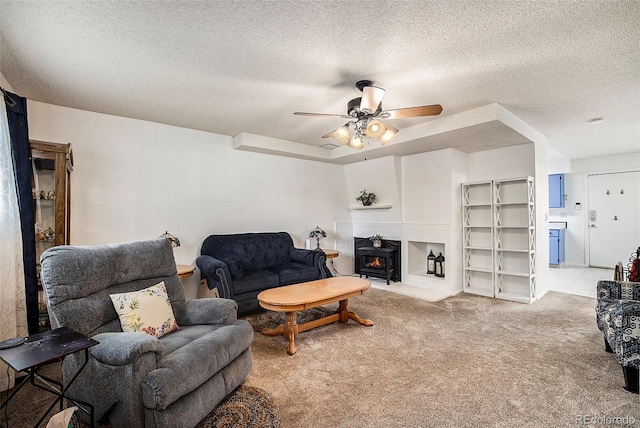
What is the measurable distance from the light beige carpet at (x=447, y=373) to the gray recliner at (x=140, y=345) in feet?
1.63

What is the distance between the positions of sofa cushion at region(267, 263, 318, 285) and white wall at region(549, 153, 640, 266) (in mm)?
6161

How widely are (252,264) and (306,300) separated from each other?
65.6 inches

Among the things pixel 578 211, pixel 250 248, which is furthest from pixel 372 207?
pixel 578 211

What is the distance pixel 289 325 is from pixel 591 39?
3216 mm

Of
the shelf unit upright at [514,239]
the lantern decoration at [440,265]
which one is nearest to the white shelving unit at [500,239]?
the shelf unit upright at [514,239]

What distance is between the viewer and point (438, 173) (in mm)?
4836

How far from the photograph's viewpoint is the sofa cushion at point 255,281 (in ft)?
11.7

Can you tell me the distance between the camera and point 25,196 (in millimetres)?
2420

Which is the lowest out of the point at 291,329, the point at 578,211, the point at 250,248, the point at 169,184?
the point at 291,329

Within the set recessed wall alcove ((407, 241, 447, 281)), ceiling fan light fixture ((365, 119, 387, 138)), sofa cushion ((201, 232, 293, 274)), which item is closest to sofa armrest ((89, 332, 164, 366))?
sofa cushion ((201, 232, 293, 274))

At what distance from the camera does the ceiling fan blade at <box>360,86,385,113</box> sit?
2.54 metres

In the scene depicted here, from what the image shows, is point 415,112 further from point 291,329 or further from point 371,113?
point 291,329

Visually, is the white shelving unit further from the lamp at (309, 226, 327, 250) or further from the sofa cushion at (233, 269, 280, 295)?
the sofa cushion at (233, 269, 280, 295)

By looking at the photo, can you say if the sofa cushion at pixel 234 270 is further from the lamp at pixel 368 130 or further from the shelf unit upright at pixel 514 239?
the shelf unit upright at pixel 514 239
